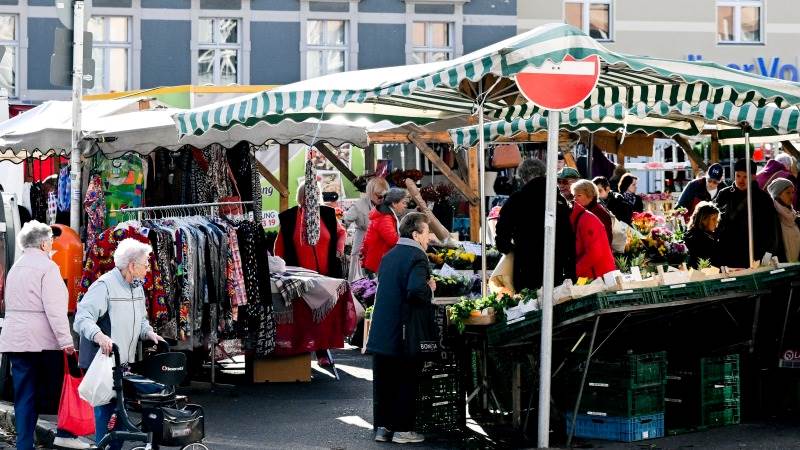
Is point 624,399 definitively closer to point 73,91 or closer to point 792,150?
point 73,91

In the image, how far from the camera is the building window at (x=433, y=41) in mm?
30141

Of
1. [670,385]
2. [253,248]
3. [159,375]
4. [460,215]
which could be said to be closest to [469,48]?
[460,215]

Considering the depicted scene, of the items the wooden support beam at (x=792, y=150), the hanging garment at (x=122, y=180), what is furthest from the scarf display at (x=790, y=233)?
the hanging garment at (x=122, y=180)

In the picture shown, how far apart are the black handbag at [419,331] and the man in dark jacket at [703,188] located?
10.0m

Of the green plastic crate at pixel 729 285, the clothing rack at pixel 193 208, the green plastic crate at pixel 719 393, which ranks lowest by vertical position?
the green plastic crate at pixel 719 393

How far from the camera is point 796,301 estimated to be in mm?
10742

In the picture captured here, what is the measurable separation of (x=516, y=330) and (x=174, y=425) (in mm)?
2526

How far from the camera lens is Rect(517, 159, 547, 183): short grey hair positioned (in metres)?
10.1

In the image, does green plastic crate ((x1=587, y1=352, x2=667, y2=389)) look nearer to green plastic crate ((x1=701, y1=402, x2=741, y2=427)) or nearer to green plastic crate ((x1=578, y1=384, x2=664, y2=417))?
green plastic crate ((x1=578, y1=384, x2=664, y2=417))

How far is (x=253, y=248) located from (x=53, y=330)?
3243mm

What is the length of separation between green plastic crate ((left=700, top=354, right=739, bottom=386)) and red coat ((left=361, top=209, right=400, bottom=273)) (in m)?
4.25

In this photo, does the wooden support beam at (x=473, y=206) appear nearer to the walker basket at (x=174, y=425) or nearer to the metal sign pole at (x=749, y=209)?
the metal sign pole at (x=749, y=209)

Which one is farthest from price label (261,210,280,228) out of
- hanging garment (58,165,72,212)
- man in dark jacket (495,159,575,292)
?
man in dark jacket (495,159,575,292)

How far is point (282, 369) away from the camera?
1272 centimetres
